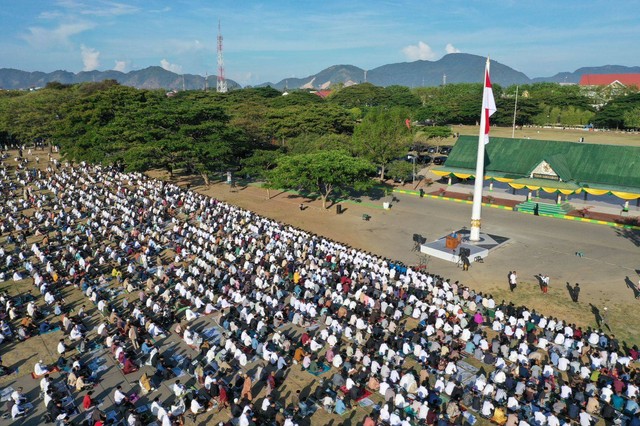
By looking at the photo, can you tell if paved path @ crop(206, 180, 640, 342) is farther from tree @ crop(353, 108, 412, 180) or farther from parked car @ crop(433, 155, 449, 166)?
parked car @ crop(433, 155, 449, 166)

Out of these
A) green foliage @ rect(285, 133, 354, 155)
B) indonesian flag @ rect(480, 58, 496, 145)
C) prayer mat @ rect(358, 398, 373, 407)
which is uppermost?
indonesian flag @ rect(480, 58, 496, 145)

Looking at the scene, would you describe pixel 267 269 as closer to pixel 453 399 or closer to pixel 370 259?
pixel 370 259

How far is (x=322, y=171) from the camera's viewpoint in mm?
42281

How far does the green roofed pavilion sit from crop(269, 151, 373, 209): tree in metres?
14.5

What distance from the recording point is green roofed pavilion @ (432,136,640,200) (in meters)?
42.6

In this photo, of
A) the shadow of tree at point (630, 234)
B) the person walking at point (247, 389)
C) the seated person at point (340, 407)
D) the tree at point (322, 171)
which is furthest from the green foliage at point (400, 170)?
the person walking at point (247, 389)

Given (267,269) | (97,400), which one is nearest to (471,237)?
(267,269)

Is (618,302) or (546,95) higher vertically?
(546,95)

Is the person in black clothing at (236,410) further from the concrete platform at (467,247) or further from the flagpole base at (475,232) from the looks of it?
the flagpole base at (475,232)

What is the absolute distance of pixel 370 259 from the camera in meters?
27.9

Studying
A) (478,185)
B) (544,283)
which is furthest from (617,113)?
(544,283)

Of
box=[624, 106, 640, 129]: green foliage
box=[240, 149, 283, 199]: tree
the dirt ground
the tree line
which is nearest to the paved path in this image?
the dirt ground

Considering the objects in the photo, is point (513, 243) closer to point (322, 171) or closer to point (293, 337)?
point (322, 171)

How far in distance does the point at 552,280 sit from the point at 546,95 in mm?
103533
